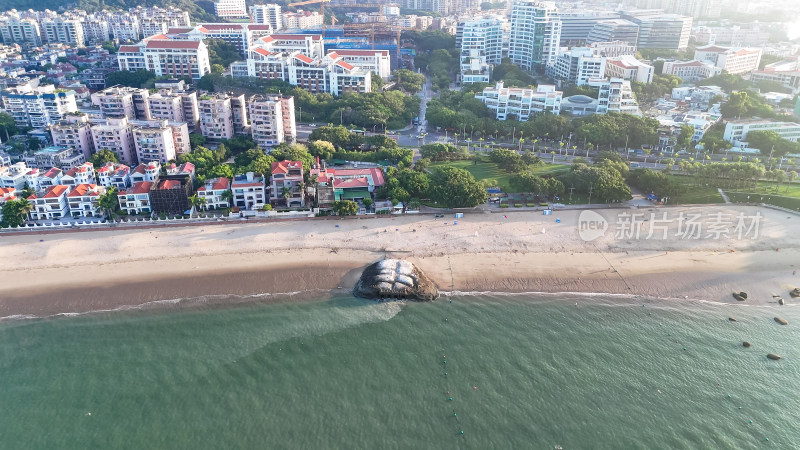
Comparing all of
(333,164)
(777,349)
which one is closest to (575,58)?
(333,164)

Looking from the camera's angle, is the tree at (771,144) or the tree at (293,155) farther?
the tree at (771,144)

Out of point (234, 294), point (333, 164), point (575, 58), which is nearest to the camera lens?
point (234, 294)

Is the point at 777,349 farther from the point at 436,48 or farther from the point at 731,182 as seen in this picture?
the point at 436,48

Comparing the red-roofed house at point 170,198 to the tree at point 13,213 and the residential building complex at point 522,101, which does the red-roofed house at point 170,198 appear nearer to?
the tree at point 13,213

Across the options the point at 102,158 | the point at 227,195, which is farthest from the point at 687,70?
the point at 102,158

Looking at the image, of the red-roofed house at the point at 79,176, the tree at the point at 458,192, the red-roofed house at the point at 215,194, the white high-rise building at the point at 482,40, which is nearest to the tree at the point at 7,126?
the red-roofed house at the point at 79,176

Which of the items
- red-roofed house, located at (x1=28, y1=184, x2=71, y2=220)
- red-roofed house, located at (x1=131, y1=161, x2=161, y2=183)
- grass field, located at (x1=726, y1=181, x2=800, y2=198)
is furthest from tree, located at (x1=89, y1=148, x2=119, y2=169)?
grass field, located at (x1=726, y1=181, x2=800, y2=198)
